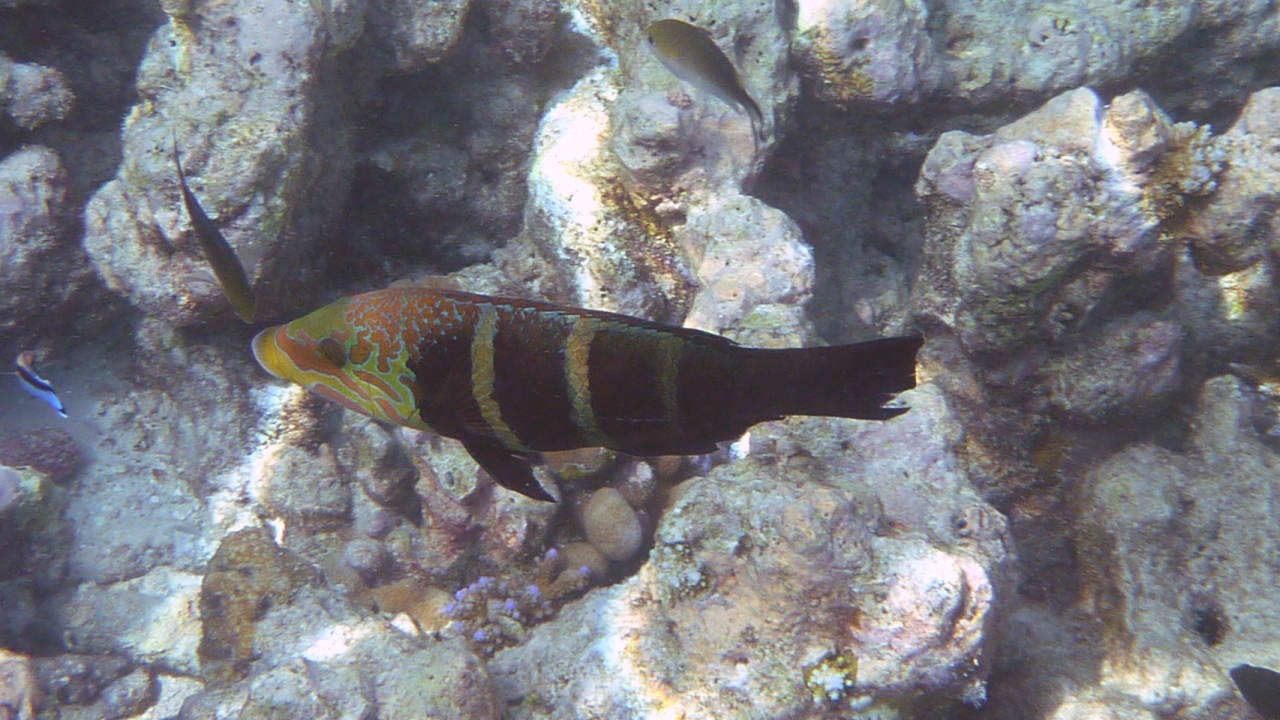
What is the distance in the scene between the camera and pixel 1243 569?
3.35m

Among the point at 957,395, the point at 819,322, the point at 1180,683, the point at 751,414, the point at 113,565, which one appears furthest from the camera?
the point at 113,565

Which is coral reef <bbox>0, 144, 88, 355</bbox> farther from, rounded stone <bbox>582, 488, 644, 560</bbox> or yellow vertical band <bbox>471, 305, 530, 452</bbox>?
yellow vertical band <bbox>471, 305, 530, 452</bbox>

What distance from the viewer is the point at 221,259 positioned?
2453 millimetres

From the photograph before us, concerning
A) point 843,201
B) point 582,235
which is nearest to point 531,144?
point 582,235

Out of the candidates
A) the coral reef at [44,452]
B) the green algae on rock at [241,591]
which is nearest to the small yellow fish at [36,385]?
the green algae on rock at [241,591]

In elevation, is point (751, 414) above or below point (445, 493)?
above

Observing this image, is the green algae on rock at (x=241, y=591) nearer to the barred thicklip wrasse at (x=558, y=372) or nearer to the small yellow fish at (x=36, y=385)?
the small yellow fish at (x=36, y=385)

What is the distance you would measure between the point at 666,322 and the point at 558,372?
269 cm

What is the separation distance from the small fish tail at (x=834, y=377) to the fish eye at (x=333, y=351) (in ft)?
2.93

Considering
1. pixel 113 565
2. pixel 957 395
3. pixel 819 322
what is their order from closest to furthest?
pixel 957 395 → pixel 819 322 → pixel 113 565

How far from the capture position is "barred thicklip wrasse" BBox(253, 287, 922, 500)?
146cm

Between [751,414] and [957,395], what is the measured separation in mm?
2851

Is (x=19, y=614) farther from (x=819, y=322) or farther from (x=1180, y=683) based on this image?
(x=1180, y=683)

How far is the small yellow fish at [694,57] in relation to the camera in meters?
3.08
